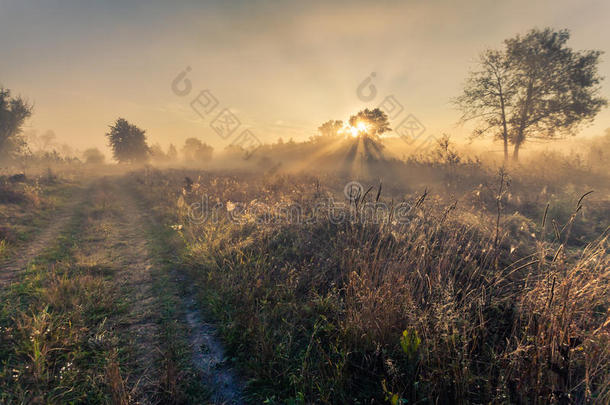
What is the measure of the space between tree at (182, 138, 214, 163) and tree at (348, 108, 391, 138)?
35984 mm

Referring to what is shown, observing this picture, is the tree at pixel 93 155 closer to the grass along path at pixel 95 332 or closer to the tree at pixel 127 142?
the tree at pixel 127 142

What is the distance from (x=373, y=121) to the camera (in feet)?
120

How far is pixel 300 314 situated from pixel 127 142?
1707 inches

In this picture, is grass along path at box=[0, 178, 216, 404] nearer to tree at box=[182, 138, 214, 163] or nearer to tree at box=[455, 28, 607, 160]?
tree at box=[455, 28, 607, 160]

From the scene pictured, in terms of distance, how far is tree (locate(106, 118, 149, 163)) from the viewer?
115ft

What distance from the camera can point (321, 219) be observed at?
21.5 feet

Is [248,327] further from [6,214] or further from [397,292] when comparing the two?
[6,214]

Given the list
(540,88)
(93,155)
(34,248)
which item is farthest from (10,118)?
(540,88)

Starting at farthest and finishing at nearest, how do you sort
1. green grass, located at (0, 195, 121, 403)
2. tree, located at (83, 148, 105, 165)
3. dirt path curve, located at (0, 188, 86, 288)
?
1. tree, located at (83, 148, 105, 165)
2. dirt path curve, located at (0, 188, 86, 288)
3. green grass, located at (0, 195, 121, 403)

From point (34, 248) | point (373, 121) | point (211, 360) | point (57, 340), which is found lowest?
point (211, 360)

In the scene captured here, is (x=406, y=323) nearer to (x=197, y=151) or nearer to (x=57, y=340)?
(x=57, y=340)

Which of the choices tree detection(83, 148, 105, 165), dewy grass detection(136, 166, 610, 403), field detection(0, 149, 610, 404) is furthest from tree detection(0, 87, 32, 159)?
dewy grass detection(136, 166, 610, 403)

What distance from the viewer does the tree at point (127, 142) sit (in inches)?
1380

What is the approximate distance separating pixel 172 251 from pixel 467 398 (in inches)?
268
